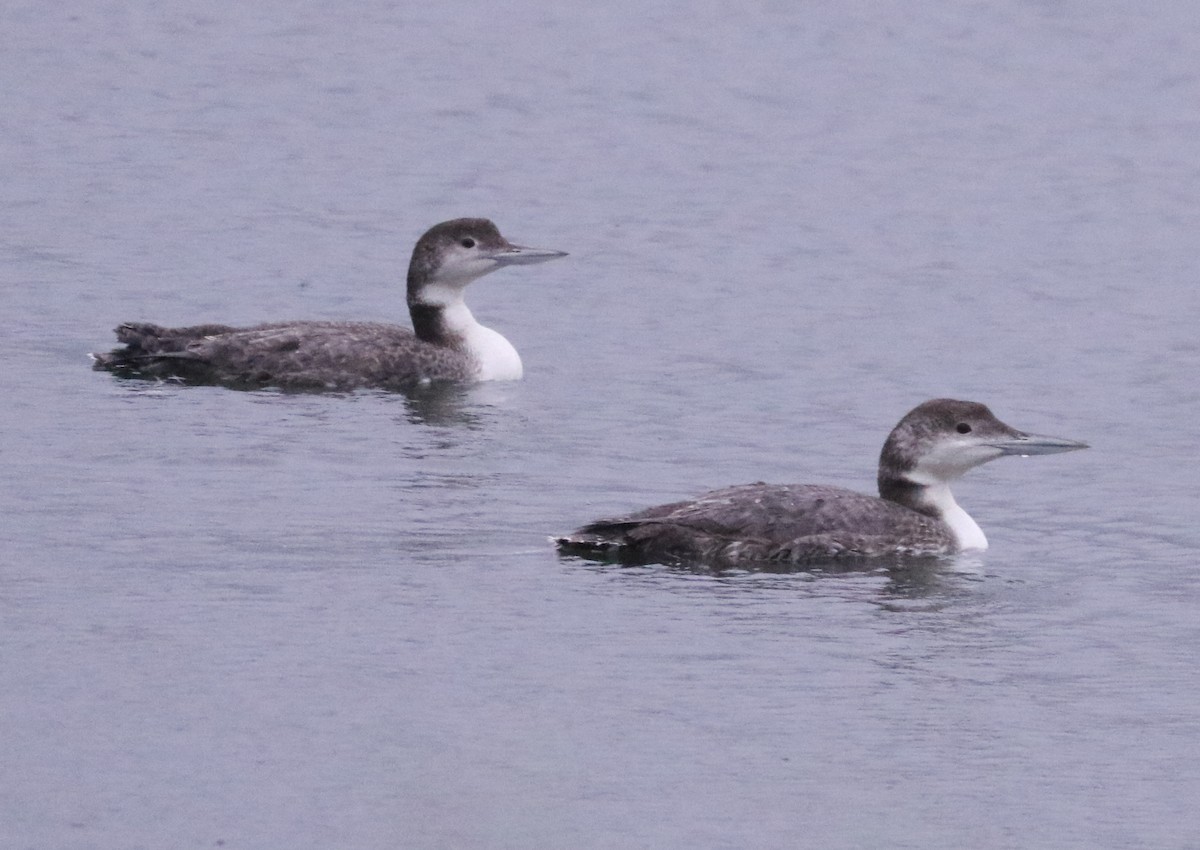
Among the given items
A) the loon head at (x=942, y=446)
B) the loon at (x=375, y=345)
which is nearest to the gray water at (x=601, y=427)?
the loon at (x=375, y=345)

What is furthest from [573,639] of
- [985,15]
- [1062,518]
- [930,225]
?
[985,15]

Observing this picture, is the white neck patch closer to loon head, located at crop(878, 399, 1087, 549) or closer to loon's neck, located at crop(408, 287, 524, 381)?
loon's neck, located at crop(408, 287, 524, 381)

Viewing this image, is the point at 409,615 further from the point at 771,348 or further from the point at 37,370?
the point at 771,348

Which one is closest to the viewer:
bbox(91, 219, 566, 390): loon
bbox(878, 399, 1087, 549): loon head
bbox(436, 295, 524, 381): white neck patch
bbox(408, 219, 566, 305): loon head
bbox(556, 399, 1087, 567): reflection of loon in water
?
bbox(556, 399, 1087, 567): reflection of loon in water

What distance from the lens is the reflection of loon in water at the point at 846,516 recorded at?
11.3m

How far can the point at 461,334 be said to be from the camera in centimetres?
1588

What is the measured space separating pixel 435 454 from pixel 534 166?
8.79 metres

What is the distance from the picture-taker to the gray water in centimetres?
862

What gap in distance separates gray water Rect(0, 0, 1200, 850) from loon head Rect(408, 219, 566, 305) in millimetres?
721

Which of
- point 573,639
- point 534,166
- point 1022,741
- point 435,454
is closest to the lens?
point 1022,741

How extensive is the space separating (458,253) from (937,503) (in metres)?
4.87

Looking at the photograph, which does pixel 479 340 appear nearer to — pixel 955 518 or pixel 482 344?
pixel 482 344

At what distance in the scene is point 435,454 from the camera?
43.9 feet

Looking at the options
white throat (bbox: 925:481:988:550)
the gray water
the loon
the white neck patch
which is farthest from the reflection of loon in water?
the loon
